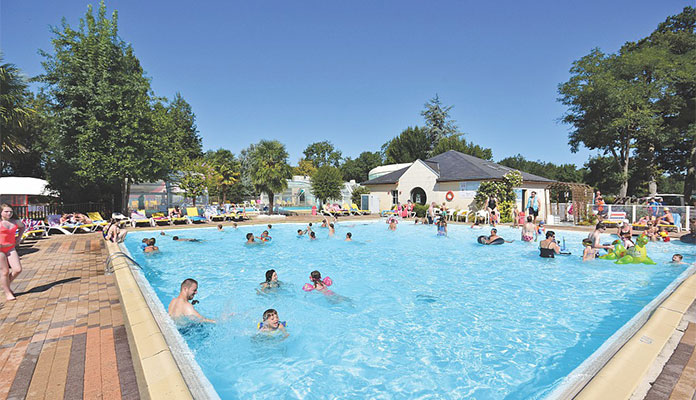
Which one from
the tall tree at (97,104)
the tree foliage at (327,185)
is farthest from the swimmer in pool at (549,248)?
the tree foliage at (327,185)

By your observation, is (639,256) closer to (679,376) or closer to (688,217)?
(679,376)

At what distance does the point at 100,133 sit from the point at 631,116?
3690 centimetres

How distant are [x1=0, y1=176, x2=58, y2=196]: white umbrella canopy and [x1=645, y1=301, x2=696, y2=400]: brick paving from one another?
24.7 m

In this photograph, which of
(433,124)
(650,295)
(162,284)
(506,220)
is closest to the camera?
(650,295)

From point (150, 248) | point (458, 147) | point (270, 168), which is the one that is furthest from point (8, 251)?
point (458, 147)

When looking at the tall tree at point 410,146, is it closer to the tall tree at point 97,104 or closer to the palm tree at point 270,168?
the palm tree at point 270,168


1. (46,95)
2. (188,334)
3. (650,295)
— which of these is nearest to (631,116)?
(650,295)

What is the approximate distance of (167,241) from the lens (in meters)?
13.9

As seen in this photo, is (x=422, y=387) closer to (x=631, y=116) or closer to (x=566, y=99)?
(x=631, y=116)

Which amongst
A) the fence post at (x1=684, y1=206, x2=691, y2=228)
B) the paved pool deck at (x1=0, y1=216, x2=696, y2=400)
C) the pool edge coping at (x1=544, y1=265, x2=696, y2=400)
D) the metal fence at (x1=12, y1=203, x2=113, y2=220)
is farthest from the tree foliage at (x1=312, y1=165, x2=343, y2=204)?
the pool edge coping at (x1=544, y1=265, x2=696, y2=400)

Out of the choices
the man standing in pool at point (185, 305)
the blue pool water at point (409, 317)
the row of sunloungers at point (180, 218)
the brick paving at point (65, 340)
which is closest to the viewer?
the brick paving at point (65, 340)

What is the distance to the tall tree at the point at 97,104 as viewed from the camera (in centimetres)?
1512

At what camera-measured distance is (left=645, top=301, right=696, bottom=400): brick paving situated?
2812mm

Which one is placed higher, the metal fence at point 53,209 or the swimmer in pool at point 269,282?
the metal fence at point 53,209
